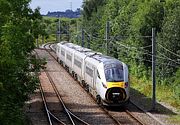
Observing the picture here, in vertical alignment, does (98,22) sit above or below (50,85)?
above

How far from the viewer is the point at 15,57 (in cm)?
1791

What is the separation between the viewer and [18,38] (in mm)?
17594

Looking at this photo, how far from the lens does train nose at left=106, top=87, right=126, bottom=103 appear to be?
1086 inches

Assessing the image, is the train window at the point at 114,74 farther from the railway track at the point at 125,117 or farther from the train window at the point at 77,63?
the train window at the point at 77,63

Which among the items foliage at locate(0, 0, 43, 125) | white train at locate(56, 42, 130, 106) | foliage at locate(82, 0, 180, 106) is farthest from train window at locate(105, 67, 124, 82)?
foliage at locate(0, 0, 43, 125)

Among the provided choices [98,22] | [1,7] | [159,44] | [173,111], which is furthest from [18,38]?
[98,22]

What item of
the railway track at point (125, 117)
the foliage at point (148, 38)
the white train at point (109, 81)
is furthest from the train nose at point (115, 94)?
the foliage at point (148, 38)

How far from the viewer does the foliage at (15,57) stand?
14977mm

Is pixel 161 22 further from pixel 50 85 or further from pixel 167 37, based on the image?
pixel 50 85

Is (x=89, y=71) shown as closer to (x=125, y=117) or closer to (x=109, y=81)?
(x=109, y=81)

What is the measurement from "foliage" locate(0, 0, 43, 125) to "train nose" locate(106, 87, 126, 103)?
5.89 m

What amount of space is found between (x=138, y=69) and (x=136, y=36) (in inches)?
115

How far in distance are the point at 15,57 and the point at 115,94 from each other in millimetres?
10789

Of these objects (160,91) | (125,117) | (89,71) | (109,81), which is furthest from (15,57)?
(160,91)
